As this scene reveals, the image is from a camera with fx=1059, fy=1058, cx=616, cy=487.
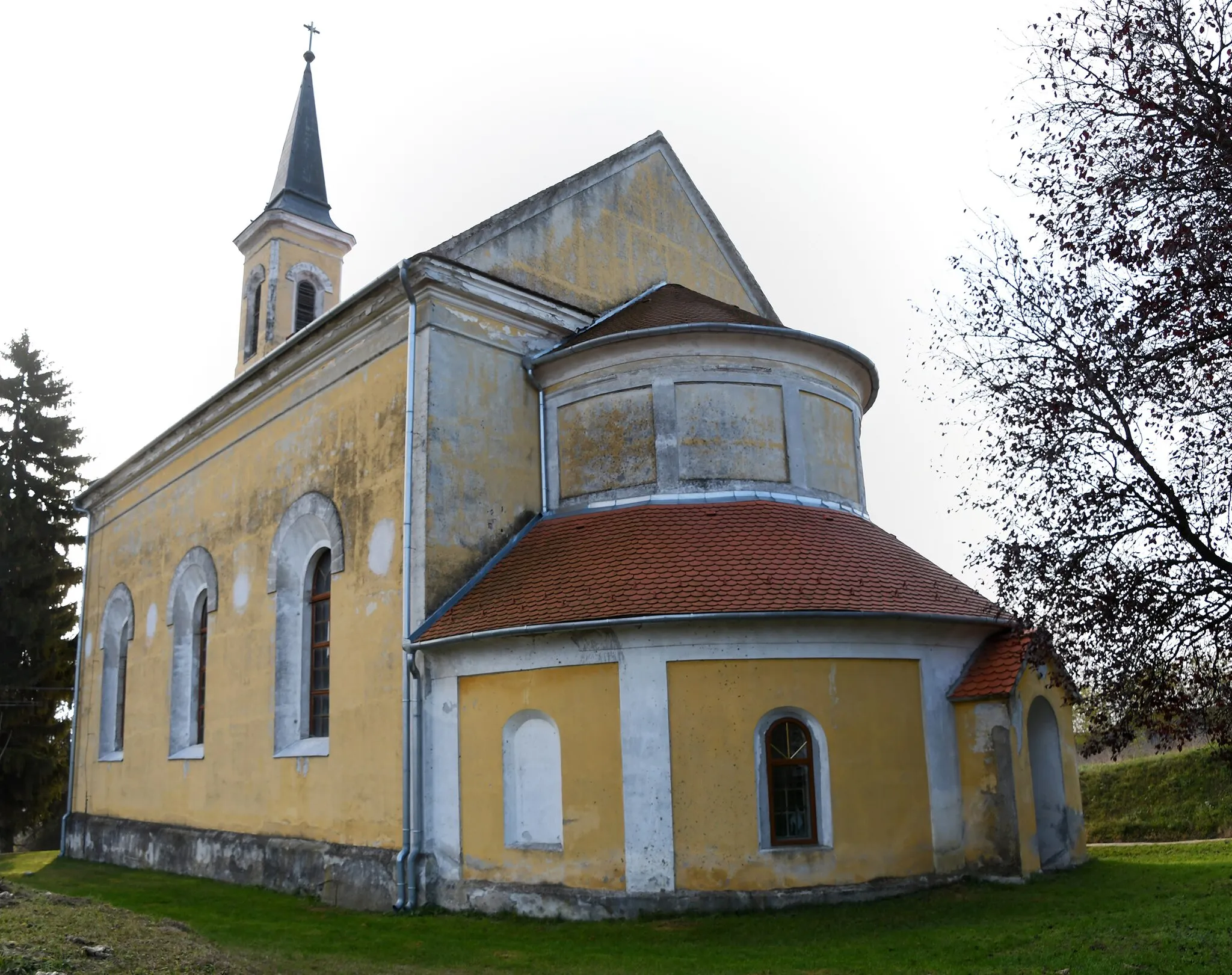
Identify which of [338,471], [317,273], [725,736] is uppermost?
[317,273]

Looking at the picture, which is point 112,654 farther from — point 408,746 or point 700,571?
point 700,571

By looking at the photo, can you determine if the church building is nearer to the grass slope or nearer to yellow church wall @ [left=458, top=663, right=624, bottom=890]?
yellow church wall @ [left=458, top=663, right=624, bottom=890]

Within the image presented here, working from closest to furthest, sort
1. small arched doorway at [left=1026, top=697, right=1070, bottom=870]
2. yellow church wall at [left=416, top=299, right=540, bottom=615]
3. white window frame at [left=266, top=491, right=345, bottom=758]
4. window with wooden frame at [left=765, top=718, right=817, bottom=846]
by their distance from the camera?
window with wooden frame at [left=765, top=718, right=817, bottom=846]
small arched doorway at [left=1026, top=697, right=1070, bottom=870]
yellow church wall at [left=416, top=299, right=540, bottom=615]
white window frame at [left=266, top=491, right=345, bottom=758]

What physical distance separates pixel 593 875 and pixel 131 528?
701 inches

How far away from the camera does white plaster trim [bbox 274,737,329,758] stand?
16.7 metres

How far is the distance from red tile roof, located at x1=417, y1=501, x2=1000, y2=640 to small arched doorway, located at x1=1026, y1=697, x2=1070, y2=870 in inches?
77.8

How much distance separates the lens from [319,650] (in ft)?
59.5

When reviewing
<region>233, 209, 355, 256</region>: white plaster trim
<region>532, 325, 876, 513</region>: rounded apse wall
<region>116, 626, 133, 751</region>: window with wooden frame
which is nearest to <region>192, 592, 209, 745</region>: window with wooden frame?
<region>116, 626, 133, 751</region>: window with wooden frame

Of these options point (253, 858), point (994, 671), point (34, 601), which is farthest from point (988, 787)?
point (34, 601)

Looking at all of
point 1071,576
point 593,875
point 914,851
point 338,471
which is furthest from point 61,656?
point 1071,576

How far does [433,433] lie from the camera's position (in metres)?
15.5

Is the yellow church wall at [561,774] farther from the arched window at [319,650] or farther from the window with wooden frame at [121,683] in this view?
the window with wooden frame at [121,683]

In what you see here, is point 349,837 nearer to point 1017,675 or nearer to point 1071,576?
point 1017,675

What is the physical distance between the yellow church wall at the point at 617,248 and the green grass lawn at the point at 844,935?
10.0 m
